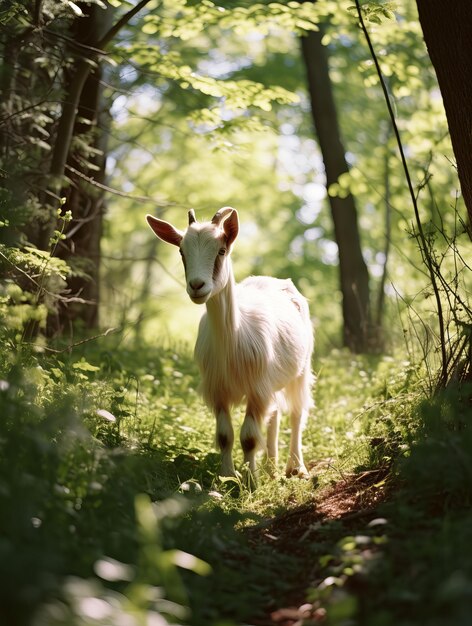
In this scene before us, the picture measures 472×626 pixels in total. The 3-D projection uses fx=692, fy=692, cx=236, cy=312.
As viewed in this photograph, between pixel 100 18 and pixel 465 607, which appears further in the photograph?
pixel 100 18

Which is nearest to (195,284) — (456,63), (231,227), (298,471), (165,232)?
(231,227)

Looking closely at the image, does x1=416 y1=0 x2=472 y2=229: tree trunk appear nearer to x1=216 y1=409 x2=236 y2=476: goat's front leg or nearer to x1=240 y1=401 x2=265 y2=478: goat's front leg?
x1=240 y1=401 x2=265 y2=478: goat's front leg

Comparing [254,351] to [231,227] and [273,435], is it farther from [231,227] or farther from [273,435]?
[273,435]

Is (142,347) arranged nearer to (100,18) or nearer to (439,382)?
(100,18)

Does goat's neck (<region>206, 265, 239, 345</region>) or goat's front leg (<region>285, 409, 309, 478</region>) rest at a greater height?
goat's neck (<region>206, 265, 239, 345</region>)

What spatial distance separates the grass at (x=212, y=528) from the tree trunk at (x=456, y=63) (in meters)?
1.78

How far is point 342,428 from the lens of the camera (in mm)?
6859

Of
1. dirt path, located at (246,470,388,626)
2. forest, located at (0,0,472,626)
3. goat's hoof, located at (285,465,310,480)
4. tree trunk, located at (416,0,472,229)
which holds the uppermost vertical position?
tree trunk, located at (416,0,472,229)

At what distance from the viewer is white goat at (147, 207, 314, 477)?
5.24 meters

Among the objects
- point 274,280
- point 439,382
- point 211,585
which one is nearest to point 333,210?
point 274,280

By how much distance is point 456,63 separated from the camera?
15.9 feet

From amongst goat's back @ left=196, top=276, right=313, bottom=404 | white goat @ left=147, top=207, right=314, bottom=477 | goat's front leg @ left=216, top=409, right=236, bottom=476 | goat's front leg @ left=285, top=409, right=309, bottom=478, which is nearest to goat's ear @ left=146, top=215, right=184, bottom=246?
white goat @ left=147, top=207, right=314, bottom=477

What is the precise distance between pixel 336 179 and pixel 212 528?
355 inches

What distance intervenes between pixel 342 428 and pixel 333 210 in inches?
232
